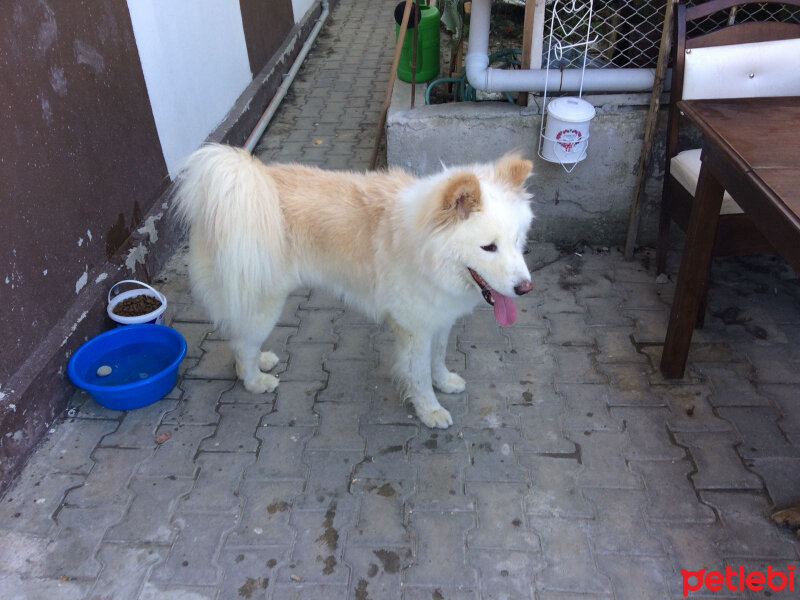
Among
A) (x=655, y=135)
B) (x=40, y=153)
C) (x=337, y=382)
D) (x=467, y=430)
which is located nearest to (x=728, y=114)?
(x=655, y=135)

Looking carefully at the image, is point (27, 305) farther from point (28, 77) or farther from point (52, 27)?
point (52, 27)

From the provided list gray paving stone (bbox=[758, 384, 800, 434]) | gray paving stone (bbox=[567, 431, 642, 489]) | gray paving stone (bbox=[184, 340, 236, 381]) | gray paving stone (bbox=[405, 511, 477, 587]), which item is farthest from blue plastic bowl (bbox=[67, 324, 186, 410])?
gray paving stone (bbox=[758, 384, 800, 434])

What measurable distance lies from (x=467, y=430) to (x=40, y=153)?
247 centimetres

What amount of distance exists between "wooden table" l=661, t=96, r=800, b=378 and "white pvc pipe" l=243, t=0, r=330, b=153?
380 centimetres

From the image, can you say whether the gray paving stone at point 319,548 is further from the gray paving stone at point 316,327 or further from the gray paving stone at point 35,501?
the gray paving stone at point 316,327

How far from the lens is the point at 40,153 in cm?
273

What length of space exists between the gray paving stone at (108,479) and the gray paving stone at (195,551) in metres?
0.33

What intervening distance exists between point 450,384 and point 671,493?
3.69ft

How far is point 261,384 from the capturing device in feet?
9.82

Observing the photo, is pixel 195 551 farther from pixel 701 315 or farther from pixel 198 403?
pixel 701 315

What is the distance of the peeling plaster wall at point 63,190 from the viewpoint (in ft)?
8.38

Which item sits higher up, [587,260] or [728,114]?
[728,114]

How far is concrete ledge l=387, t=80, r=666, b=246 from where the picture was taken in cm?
369

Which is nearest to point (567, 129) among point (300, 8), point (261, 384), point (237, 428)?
point (261, 384)
